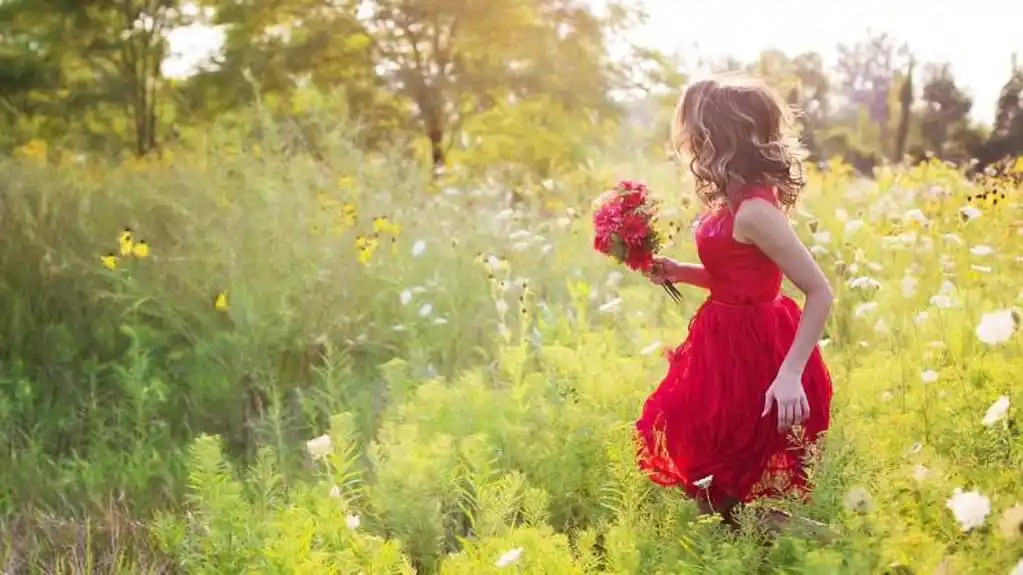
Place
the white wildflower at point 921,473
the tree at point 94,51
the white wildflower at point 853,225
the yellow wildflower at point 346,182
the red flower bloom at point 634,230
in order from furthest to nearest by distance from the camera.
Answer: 1. the tree at point 94,51
2. the yellow wildflower at point 346,182
3. the white wildflower at point 853,225
4. the red flower bloom at point 634,230
5. the white wildflower at point 921,473

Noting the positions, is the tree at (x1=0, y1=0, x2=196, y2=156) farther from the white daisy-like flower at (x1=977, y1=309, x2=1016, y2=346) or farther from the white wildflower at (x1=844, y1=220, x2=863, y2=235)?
the white daisy-like flower at (x1=977, y1=309, x2=1016, y2=346)

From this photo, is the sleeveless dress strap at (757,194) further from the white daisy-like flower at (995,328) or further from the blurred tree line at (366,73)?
the blurred tree line at (366,73)

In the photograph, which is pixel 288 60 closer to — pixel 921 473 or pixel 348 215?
pixel 348 215

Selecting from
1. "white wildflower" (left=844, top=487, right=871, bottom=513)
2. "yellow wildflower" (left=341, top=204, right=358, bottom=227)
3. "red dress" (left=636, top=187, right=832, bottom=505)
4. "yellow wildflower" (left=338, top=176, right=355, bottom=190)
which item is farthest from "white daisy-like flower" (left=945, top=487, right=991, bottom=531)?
"yellow wildflower" (left=338, top=176, right=355, bottom=190)

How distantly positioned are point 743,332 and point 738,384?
144 millimetres

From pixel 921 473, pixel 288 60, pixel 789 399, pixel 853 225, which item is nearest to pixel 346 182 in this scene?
pixel 853 225

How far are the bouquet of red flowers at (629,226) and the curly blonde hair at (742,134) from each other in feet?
0.92

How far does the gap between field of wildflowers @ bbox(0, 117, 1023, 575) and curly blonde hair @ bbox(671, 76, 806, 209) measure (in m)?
0.68

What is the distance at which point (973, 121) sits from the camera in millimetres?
18625

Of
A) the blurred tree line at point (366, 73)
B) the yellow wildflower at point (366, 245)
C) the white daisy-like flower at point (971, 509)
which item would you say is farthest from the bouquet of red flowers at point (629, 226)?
the blurred tree line at point (366, 73)

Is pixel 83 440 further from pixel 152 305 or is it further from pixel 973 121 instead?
pixel 973 121

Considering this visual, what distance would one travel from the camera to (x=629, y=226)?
2.82m

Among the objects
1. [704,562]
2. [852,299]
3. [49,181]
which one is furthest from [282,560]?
[49,181]

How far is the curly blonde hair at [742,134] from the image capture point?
252cm
